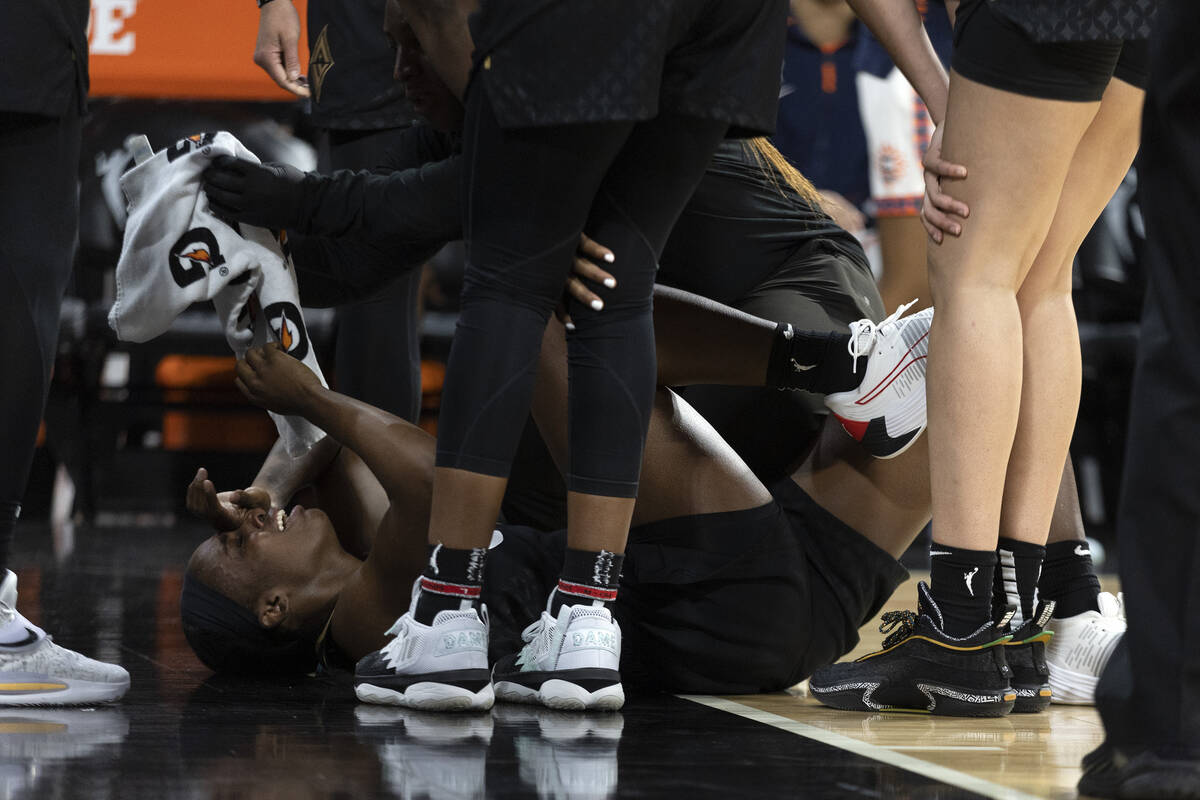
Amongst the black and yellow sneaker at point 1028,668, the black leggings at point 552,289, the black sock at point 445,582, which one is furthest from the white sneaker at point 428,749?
the black and yellow sneaker at point 1028,668

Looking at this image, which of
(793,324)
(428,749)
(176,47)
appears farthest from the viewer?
(176,47)

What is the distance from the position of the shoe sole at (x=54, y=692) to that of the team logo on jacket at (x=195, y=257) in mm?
599

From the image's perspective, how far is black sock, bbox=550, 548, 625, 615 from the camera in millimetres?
1641

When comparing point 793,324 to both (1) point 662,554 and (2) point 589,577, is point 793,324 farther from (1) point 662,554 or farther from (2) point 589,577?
(2) point 589,577

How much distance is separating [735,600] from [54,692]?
806 millimetres

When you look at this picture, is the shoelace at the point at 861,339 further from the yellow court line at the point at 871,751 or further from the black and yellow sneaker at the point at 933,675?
the yellow court line at the point at 871,751

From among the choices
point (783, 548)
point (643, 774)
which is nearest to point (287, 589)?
point (783, 548)

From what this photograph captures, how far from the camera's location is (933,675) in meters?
1.66

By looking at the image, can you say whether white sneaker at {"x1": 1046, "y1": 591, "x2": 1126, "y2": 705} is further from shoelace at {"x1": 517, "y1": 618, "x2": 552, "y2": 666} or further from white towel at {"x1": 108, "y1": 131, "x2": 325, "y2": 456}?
white towel at {"x1": 108, "y1": 131, "x2": 325, "y2": 456}

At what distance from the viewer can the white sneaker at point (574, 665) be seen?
1.61m

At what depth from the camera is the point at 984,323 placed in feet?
5.36

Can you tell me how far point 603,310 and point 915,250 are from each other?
7.77 ft

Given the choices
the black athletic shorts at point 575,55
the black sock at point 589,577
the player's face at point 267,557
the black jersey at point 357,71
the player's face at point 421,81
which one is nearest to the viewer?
the black athletic shorts at point 575,55

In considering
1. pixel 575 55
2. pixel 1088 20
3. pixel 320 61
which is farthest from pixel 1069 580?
pixel 320 61
